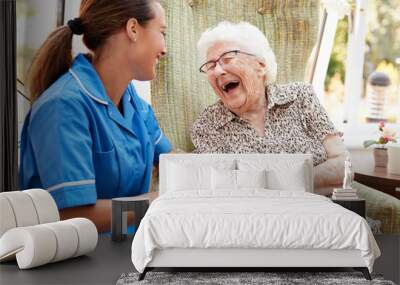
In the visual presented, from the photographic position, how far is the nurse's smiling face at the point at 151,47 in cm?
584

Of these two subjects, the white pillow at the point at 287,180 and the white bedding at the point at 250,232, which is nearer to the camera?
the white bedding at the point at 250,232

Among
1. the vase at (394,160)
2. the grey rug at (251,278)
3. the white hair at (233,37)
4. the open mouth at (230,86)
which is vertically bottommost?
the grey rug at (251,278)

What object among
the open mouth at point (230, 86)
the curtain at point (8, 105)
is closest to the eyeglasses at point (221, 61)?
the open mouth at point (230, 86)

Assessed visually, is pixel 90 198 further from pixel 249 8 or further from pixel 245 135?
pixel 249 8

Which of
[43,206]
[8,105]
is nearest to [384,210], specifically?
[43,206]

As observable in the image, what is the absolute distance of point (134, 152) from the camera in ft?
19.0

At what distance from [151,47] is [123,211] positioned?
55.1 inches

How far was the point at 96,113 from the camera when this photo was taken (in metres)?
5.63

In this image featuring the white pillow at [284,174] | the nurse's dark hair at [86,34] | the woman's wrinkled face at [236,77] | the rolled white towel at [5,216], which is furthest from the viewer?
the woman's wrinkled face at [236,77]

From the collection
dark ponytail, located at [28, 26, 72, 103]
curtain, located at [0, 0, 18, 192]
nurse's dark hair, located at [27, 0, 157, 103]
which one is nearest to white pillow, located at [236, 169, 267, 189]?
nurse's dark hair, located at [27, 0, 157, 103]

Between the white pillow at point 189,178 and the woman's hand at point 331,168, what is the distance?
3.28 feet

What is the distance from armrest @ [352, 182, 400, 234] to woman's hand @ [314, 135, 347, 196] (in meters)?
0.30

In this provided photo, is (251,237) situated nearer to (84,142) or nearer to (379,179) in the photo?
(84,142)

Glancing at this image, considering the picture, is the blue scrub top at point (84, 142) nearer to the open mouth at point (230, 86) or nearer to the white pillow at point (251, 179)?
the open mouth at point (230, 86)
